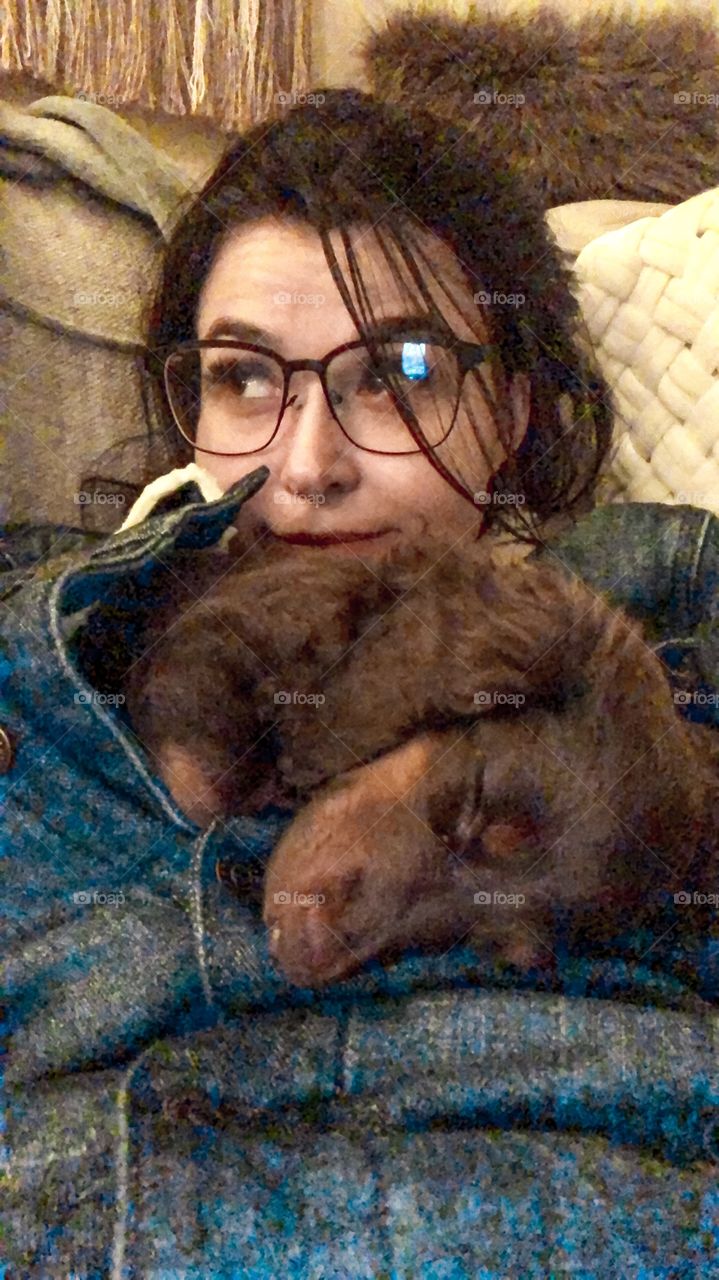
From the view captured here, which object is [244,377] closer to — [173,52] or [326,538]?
[326,538]

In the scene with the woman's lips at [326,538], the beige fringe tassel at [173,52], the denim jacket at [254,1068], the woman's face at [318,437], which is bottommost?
the denim jacket at [254,1068]

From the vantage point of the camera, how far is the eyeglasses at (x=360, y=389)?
0.83 meters

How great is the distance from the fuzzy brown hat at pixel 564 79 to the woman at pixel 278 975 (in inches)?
12.9

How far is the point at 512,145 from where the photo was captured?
4.04 ft

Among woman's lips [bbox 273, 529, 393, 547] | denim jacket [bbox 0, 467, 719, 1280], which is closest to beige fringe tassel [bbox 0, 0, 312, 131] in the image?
woman's lips [bbox 273, 529, 393, 547]

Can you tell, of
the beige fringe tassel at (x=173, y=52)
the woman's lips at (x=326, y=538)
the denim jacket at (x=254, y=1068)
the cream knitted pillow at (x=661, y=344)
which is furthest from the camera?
the beige fringe tassel at (x=173, y=52)

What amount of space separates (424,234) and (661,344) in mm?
342

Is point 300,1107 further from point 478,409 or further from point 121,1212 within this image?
point 478,409

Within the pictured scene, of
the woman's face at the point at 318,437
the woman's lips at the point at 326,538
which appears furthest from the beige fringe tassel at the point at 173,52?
the woman's lips at the point at 326,538

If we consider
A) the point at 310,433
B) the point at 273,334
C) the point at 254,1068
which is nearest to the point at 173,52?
the point at 273,334

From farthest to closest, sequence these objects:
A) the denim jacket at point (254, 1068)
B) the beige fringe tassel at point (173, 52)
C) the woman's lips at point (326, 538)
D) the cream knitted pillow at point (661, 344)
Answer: the beige fringe tassel at point (173, 52)
the cream knitted pillow at point (661, 344)
the woman's lips at point (326, 538)
the denim jacket at point (254, 1068)

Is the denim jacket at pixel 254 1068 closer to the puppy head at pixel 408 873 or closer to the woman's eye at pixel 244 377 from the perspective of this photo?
the puppy head at pixel 408 873

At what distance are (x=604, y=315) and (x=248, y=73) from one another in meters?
0.64

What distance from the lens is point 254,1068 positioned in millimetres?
508
